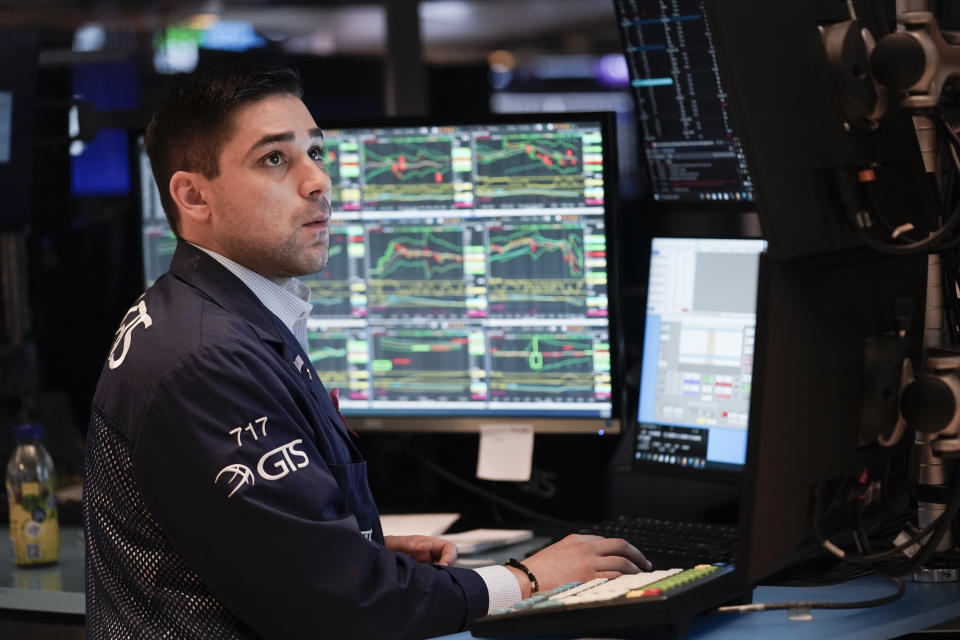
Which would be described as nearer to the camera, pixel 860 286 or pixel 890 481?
pixel 860 286

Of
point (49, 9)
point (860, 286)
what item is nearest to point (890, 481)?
point (860, 286)

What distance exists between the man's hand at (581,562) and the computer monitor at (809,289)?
35cm

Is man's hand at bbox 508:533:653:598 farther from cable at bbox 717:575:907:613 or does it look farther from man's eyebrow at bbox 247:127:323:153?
Result: man's eyebrow at bbox 247:127:323:153

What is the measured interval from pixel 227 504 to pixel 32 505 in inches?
31.3

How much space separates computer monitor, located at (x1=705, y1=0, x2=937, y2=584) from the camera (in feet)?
3.69

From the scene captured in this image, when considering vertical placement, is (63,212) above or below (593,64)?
below

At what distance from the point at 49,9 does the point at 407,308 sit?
1137 millimetres

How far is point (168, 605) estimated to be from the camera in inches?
60.8

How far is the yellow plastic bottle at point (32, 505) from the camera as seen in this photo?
2.09 metres

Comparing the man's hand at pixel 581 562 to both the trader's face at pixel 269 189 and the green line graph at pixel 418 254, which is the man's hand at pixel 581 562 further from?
the green line graph at pixel 418 254

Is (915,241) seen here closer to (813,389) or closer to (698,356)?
(813,389)

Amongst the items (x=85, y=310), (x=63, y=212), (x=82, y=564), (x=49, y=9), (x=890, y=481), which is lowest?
(x=82, y=564)

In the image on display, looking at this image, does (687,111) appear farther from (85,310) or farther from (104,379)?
(85,310)

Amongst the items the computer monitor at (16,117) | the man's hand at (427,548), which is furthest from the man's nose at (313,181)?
the computer monitor at (16,117)
